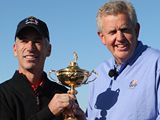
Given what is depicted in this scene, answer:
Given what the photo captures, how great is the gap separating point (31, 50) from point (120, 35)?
123cm

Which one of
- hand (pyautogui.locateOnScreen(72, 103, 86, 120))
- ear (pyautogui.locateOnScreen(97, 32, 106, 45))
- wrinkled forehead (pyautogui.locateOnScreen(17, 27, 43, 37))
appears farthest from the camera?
wrinkled forehead (pyautogui.locateOnScreen(17, 27, 43, 37))

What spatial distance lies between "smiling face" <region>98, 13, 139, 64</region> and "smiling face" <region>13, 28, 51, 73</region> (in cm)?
93

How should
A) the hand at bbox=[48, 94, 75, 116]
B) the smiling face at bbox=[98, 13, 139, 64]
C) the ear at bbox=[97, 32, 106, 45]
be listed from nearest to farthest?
the smiling face at bbox=[98, 13, 139, 64] < the hand at bbox=[48, 94, 75, 116] < the ear at bbox=[97, 32, 106, 45]

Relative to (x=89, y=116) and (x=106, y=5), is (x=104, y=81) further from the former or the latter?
(x=106, y=5)

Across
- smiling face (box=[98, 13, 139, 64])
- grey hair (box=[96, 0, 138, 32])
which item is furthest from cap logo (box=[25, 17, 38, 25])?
smiling face (box=[98, 13, 139, 64])

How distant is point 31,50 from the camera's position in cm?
536

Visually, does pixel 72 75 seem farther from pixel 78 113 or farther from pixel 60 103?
pixel 60 103

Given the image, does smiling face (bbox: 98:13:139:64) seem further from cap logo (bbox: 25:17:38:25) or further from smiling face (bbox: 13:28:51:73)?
cap logo (bbox: 25:17:38:25)

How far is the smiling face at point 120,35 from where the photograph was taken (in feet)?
15.9

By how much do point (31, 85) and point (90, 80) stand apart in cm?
82

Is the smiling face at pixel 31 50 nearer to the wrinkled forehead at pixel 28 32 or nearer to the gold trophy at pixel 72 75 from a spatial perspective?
the wrinkled forehead at pixel 28 32

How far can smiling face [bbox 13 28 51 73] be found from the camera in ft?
17.6

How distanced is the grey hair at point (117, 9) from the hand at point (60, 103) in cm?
95

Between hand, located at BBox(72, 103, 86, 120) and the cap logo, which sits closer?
hand, located at BBox(72, 103, 86, 120)
